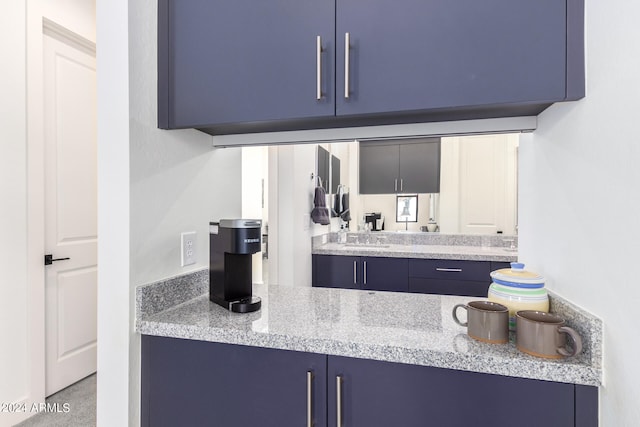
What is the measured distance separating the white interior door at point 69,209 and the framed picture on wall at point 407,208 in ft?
8.59

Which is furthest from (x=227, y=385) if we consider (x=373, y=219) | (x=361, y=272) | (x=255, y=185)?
(x=255, y=185)

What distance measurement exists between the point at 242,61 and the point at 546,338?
113 centimetres

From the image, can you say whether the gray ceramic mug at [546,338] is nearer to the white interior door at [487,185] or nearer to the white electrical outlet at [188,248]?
the white electrical outlet at [188,248]

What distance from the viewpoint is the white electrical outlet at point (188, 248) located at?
4.09ft

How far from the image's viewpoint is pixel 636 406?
642 millimetres

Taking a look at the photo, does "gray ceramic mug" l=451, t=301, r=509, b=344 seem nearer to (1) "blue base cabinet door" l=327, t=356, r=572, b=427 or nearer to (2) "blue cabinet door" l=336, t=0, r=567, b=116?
(1) "blue base cabinet door" l=327, t=356, r=572, b=427

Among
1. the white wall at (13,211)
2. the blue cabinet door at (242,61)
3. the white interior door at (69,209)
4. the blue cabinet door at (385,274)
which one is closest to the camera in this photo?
the blue cabinet door at (242,61)

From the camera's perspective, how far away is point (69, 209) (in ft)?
7.28

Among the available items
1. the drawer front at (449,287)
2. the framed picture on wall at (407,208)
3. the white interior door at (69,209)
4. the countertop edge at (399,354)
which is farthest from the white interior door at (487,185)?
the white interior door at (69,209)

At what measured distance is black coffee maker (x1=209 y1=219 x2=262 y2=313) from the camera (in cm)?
112

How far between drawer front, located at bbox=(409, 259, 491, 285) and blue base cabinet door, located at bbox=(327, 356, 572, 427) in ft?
6.60

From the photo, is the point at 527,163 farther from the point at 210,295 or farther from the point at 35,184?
the point at 35,184

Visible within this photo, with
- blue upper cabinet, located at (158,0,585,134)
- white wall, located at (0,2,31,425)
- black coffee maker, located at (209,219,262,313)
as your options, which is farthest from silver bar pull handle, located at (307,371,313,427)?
white wall, located at (0,2,31,425)

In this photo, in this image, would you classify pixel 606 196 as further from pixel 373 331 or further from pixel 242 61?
pixel 242 61
